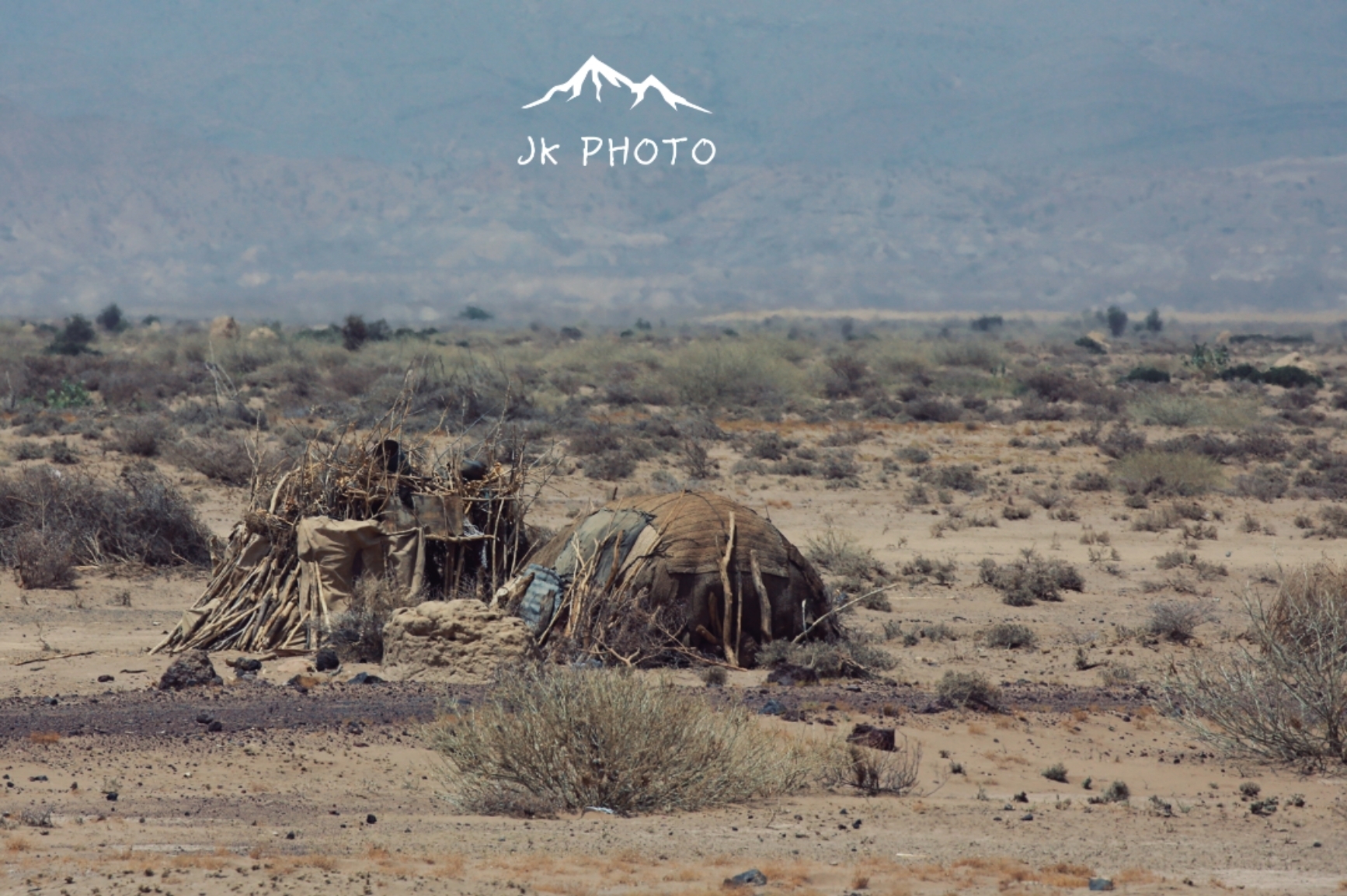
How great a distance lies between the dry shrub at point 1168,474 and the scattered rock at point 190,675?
15467 mm

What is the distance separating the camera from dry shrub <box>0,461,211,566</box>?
14.7m

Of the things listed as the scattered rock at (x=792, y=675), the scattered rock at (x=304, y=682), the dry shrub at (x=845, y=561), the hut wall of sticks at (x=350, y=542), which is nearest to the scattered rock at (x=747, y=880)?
the scattered rock at (x=792, y=675)

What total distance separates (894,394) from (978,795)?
101 feet

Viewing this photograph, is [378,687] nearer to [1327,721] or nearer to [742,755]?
[742,755]

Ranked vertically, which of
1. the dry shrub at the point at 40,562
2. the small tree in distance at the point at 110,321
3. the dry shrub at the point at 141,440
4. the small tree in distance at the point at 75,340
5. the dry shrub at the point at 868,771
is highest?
the small tree in distance at the point at 110,321

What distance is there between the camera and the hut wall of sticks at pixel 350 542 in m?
11.2

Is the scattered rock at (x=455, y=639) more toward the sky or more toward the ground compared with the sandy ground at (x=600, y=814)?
more toward the sky

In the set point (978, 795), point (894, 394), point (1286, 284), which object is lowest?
point (978, 795)

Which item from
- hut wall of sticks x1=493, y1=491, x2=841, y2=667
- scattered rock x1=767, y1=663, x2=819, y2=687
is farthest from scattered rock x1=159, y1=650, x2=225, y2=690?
scattered rock x1=767, y1=663, x2=819, y2=687

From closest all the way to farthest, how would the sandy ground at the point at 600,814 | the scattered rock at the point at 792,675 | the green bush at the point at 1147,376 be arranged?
the sandy ground at the point at 600,814 → the scattered rock at the point at 792,675 → the green bush at the point at 1147,376

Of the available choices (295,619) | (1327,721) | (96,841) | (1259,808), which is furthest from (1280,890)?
(295,619)

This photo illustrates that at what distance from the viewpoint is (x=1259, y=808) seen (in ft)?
25.1

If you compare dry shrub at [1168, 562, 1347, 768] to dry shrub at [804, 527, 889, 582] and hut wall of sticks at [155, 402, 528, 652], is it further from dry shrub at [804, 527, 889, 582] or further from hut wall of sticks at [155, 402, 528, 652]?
dry shrub at [804, 527, 889, 582]

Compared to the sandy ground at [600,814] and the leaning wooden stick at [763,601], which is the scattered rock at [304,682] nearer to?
the sandy ground at [600,814]
